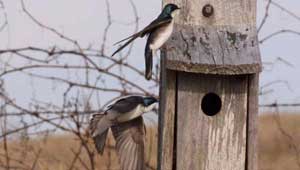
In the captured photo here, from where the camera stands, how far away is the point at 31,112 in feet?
15.4

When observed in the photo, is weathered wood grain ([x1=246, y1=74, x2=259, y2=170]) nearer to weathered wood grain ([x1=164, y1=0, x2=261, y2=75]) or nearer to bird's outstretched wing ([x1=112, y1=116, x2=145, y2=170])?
weathered wood grain ([x1=164, y1=0, x2=261, y2=75])

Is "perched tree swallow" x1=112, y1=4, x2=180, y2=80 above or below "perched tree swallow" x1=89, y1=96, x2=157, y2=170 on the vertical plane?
above

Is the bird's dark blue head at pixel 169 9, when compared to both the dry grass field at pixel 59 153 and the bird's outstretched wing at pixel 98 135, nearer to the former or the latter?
the bird's outstretched wing at pixel 98 135

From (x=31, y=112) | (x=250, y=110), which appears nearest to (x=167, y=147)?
(x=250, y=110)

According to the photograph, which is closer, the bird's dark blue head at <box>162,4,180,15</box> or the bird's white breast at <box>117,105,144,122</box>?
the bird's dark blue head at <box>162,4,180,15</box>

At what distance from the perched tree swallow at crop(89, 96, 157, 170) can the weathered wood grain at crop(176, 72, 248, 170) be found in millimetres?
198

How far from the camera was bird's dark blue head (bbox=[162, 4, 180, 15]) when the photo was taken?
3.35 meters

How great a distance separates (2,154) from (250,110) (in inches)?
64.7

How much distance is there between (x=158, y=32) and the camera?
3.36 metres

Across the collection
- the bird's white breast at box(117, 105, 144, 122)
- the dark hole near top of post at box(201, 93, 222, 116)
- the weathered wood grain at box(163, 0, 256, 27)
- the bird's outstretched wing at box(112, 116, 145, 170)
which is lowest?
the bird's outstretched wing at box(112, 116, 145, 170)

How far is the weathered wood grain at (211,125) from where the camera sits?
3.44 m

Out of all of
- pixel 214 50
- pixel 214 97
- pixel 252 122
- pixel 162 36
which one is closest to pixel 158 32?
pixel 162 36

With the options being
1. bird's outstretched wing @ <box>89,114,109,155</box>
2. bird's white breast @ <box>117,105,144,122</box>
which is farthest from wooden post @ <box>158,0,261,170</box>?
bird's outstretched wing @ <box>89,114,109,155</box>

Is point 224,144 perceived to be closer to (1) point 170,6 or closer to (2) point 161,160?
(2) point 161,160
